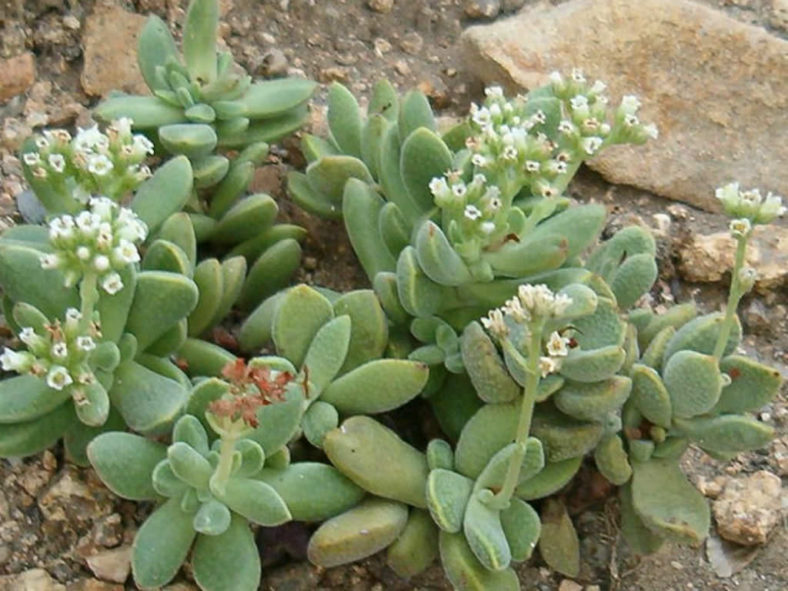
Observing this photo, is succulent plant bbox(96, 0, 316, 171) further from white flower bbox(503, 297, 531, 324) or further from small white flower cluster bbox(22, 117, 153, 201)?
white flower bbox(503, 297, 531, 324)

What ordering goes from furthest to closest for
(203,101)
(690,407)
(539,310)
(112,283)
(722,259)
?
(722,259), (203,101), (690,407), (112,283), (539,310)

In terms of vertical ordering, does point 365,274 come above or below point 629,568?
above

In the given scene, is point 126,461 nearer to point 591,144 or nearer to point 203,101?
point 203,101

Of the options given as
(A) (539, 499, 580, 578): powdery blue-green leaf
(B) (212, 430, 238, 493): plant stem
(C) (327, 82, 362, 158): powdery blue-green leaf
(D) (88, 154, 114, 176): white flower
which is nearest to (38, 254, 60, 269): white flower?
(D) (88, 154, 114, 176): white flower

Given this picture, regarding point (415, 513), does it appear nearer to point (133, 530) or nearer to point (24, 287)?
point (133, 530)

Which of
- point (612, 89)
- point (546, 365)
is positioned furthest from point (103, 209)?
point (612, 89)

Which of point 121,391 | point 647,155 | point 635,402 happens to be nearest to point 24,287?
point 121,391

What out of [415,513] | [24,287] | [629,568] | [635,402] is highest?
[24,287]
